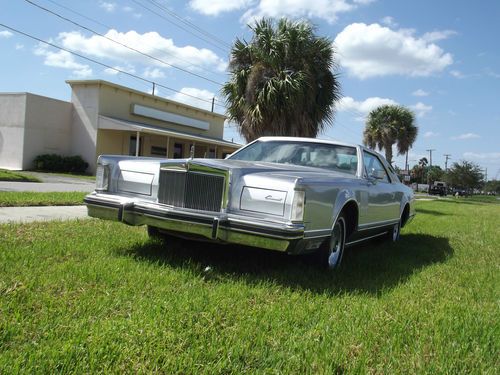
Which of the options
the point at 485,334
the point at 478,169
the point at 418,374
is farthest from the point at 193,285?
the point at 478,169

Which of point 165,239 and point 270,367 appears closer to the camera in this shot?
point 270,367

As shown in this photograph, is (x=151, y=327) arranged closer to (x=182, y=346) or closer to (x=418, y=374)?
(x=182, y=346)

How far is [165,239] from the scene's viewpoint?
6.25 metres

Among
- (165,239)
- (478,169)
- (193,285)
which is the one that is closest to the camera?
(193,285)

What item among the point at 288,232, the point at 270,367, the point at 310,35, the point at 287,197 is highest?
the point at 310,35

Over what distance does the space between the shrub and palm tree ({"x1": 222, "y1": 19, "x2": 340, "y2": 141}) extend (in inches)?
495

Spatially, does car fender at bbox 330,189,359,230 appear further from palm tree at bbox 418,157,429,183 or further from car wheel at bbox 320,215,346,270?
palm tree at bbox 418,157,429,183

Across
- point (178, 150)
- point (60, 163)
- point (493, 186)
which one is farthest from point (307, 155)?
point (493, 186)

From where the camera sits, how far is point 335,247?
5.49 meters

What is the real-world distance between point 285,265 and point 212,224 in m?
1.28

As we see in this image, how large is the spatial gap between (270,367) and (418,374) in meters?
0.86

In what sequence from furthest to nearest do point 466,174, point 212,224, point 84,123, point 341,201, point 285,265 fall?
point 466,174
point 84,123
point 285,265
point 341,201
point 212,224

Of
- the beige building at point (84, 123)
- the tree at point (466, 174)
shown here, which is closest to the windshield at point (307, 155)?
the beige building at point (84, 123)

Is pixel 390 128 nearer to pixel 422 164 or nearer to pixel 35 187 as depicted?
pixel 35 187
